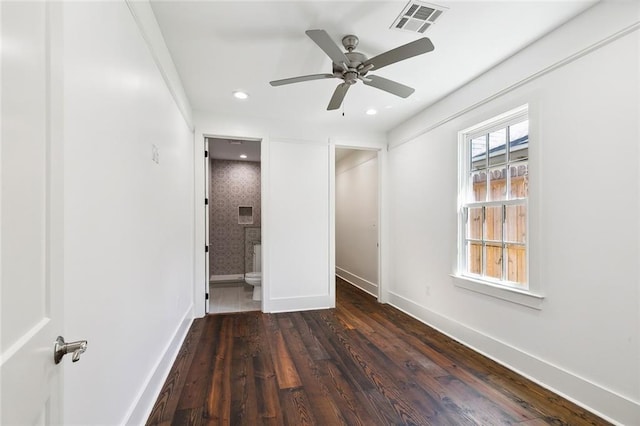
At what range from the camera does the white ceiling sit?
184 cm

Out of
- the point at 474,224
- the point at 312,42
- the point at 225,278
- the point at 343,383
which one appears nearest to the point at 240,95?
the point at 312,42

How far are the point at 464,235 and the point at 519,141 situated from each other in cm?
102

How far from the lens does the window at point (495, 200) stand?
2404 mm

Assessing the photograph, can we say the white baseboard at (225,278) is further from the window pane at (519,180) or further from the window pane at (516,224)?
the window pane at (519,180)

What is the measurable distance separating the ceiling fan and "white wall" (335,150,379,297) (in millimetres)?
2357

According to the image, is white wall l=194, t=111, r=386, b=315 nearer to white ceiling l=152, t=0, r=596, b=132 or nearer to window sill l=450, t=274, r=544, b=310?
white ceiling l=152, t=0, r=596, b=132

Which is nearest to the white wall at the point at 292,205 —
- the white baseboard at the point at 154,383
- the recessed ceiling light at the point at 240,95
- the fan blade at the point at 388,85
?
the recessed ceiling light at the point at 240,95

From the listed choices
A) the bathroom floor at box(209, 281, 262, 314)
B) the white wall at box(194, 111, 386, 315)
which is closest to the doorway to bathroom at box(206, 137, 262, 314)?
the bathroom floor at box(209, 281, 262, 314)

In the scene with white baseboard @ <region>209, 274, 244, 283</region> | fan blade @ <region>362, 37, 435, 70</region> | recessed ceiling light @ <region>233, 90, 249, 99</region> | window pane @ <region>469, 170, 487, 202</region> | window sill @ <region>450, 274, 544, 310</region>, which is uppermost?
recessed ceiling light @ <region>233, 90, 249, 99</region>

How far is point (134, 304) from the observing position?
1.62 m

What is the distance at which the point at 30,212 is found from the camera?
2.07ft

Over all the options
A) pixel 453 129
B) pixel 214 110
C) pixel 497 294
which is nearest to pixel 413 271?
pixel 497 294

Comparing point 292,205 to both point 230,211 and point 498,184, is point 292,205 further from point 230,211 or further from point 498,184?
point 230,211

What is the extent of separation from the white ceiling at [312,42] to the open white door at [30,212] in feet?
4.82
